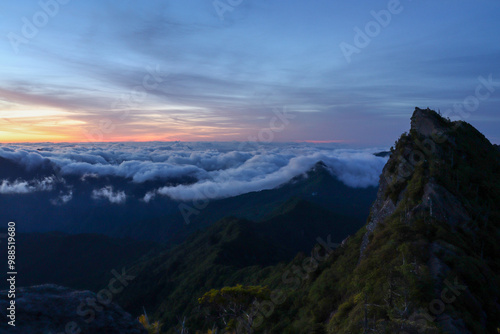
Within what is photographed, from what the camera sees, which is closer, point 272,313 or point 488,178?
point 488,178

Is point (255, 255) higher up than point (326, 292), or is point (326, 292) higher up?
point (326, 292)

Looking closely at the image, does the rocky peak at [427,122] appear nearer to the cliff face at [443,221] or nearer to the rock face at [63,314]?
the cliff face at [443,221]

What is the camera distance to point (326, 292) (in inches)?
1303

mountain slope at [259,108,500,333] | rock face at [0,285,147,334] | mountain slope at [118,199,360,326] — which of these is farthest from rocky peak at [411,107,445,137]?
mountain slope at [118,199,360,326]

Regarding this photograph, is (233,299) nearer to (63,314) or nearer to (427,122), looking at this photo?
(63,314)

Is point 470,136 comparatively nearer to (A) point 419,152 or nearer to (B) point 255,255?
(A) point 419,152

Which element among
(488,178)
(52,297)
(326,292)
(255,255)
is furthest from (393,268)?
(255,255)

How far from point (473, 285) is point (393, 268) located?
4.77m

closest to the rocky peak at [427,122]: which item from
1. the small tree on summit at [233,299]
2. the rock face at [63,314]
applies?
the small tree on summit at [233,299]

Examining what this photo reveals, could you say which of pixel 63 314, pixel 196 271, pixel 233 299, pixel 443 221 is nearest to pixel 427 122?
pixel 443 221

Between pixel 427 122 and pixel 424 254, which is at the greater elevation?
pixel 427 122

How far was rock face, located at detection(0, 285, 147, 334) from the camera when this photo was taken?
5.79 metres

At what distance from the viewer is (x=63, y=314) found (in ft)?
20.4

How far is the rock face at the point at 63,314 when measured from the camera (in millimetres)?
5785
